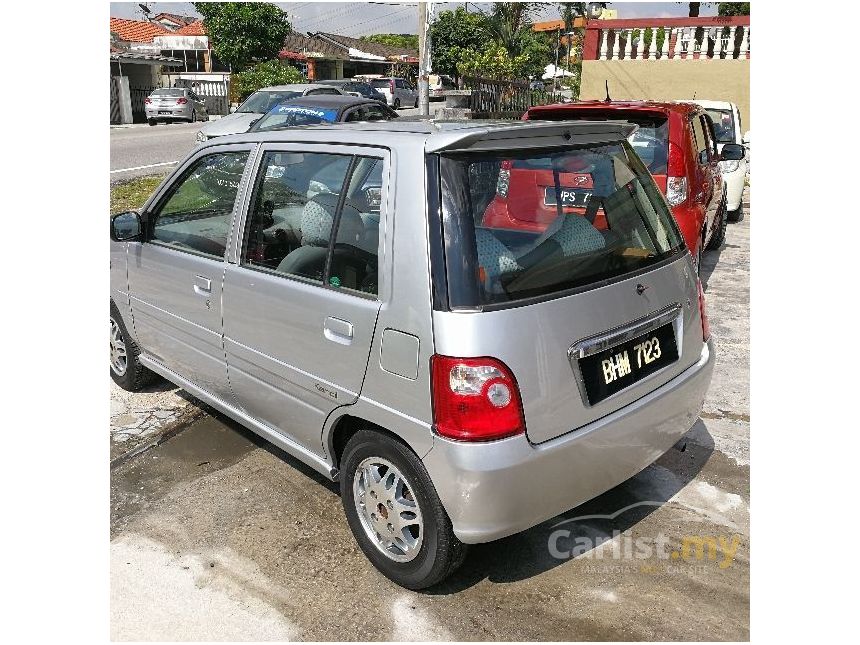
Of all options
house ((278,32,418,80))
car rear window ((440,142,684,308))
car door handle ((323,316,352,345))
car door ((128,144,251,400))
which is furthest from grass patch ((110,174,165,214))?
house ((278,32,418,80))

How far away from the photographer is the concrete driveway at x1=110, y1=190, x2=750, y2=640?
2750 mm

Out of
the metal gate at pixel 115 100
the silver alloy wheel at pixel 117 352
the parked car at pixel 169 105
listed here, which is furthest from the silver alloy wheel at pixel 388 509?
the metal gate at pixel 115 100

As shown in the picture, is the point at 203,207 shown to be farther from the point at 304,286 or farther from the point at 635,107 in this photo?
the point at 635,107

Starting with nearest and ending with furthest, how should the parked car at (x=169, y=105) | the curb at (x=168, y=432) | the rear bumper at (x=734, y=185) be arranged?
the curb at (x=168, y=432), the rear bumper at (x=734, y=185), the parked car at (x=169, y=105)

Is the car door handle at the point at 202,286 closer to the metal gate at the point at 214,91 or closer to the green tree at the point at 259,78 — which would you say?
the green tree at the point at 259,78

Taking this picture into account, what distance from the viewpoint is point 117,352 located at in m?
4.87

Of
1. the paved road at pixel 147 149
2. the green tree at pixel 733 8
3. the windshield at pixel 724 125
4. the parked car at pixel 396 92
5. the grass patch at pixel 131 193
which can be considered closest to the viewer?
the windshield at pixel 724 125

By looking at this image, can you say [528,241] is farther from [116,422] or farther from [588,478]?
[116,422]

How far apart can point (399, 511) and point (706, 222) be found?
541cm

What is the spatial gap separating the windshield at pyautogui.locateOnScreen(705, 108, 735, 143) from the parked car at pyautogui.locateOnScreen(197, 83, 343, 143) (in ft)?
26.0

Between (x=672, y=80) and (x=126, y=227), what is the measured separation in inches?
573

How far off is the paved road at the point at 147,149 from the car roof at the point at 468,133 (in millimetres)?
11000

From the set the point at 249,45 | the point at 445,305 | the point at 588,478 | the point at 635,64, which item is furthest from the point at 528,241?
the point at 249,45

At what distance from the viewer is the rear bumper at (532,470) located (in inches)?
98.3
